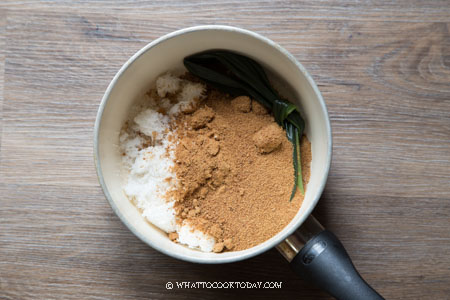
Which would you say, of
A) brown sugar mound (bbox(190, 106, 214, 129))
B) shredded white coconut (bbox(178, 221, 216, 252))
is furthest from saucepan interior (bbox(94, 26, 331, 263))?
brown sugar mound (bbox(190, 106, 214, 129))

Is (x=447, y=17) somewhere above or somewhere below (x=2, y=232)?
above

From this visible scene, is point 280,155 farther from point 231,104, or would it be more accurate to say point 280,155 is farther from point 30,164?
point 30,164

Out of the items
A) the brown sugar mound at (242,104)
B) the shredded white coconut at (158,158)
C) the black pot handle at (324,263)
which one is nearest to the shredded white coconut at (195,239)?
the shredded white coconut at (158,158)

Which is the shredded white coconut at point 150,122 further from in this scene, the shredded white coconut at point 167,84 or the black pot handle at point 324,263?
the black pot handle at point 324,263

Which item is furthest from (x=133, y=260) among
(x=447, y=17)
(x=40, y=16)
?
(x=447, y=17)

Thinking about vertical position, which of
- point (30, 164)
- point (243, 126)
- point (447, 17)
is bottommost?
point (30, 164)

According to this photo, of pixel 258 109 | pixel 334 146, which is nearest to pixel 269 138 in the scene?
pixel 258 109

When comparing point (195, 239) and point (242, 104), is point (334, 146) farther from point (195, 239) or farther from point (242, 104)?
point (195, 239)

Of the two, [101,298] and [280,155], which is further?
[101,298]
